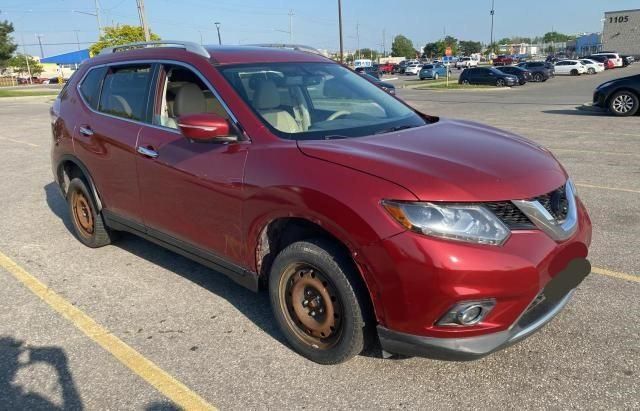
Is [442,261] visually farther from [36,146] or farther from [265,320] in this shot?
[36,146]

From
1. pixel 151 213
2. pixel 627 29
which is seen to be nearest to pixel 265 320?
pixel 151 213

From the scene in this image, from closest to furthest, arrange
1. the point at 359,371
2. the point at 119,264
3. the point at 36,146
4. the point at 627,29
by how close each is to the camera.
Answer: the point at 359,371
the point at 119,264
the point at 36,146
the point at 627,29

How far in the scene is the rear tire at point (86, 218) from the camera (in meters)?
4.70

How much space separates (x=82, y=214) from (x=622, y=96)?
14.2 metres

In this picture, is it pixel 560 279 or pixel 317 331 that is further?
pixel 317 331

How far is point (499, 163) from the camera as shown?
2.72 m

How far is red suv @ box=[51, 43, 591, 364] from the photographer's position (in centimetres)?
238

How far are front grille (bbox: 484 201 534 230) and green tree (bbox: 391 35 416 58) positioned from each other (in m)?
141

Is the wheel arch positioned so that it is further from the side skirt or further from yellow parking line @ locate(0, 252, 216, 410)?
yellow parking line @ locate(0, 252, 216, 410)

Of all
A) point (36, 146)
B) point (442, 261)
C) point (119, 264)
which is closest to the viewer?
point (442, 261)

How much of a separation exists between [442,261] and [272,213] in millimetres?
1021

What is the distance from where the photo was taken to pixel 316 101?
385 cm

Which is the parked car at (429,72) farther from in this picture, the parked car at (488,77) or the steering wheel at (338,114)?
the steering wheel at (338,114)

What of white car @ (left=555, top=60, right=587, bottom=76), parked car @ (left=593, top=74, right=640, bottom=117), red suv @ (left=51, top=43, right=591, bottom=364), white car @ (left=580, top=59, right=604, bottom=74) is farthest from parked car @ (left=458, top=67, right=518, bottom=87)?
red suv @ (left=51, top=43, right=591, bottom=364)
